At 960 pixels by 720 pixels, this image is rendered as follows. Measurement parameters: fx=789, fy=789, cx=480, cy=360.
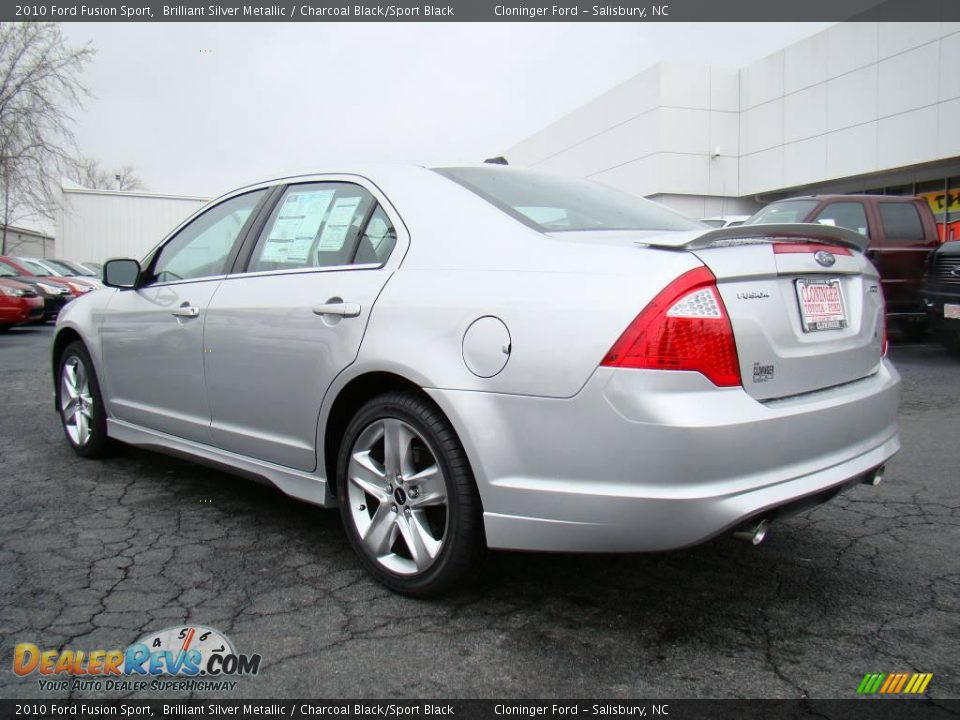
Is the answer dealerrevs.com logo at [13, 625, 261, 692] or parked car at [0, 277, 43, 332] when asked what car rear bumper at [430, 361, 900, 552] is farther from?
parked car at [0, 277, 43, 332]

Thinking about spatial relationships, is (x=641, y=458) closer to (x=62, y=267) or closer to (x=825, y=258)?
(x=825, y=258)

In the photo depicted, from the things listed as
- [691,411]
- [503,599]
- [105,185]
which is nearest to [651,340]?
[691,411]

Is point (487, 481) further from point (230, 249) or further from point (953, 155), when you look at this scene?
point (953, 155)

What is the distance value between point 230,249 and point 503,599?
83.3 inches

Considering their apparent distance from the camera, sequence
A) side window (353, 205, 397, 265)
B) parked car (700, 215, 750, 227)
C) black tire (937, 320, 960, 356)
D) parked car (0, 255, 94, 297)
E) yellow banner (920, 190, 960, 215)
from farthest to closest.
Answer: yellow banner (920, 190, 960, 215), parked car (0, 255, 94, 297), black tire (937, 320, 960, 356), parked car (700, 215, 750, 227), side window (353, 205, 397, 265)

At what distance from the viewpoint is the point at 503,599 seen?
109 inches

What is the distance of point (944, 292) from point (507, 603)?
7681 millimetres

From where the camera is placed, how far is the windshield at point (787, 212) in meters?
9.73

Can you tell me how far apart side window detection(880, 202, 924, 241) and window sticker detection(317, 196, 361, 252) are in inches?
336

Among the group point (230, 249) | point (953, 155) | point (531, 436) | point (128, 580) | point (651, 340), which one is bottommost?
point (128, 580)

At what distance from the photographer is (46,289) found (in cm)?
1642

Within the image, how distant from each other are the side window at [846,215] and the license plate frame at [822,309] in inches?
303

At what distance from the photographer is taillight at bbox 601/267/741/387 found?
2.21 m

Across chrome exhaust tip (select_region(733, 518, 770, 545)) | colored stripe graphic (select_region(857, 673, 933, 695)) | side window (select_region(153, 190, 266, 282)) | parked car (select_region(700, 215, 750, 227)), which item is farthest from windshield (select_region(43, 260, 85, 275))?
colored stripe graphic (select_region(857, 673, 933, 695))
